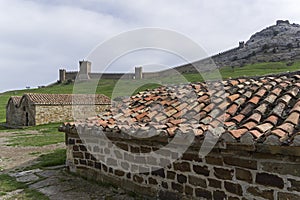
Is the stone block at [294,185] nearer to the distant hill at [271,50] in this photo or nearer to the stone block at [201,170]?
the stone block at [201,170]

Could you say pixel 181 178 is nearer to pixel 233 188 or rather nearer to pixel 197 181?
pixel 197 181

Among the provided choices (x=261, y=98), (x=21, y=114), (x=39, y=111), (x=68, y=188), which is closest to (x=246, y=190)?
(x=261, y=98)

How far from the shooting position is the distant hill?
67.8 meters

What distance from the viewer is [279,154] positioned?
138 inches

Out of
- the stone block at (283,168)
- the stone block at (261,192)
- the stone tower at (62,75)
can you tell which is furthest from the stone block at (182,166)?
the stone tower at (62,75)

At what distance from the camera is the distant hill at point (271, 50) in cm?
6781

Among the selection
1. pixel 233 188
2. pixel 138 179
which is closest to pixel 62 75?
pixel 138 179

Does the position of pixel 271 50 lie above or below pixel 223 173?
above

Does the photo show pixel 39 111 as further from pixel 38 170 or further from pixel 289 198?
pixel 289 198

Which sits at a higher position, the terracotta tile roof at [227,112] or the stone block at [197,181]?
the terracotta tile roof at [227,112]

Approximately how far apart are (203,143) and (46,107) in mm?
26057

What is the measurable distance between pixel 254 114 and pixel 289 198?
138 centimetres

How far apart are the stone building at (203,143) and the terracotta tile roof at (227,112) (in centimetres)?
1

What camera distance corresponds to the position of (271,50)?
7644 cm
